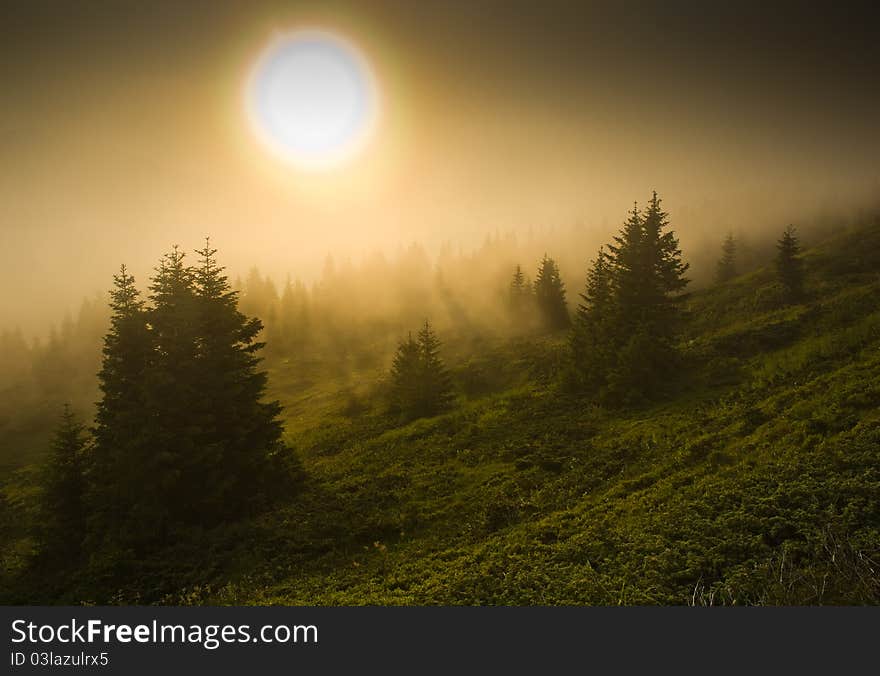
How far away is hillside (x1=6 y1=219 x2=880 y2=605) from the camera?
926 cm

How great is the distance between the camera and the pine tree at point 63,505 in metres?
17.2

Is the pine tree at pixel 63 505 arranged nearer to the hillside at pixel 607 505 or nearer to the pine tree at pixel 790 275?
the hillside at pixel 607 505

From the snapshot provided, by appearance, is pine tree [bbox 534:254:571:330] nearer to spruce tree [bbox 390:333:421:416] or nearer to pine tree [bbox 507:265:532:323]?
pine tree [bbox 507:265:532:323]

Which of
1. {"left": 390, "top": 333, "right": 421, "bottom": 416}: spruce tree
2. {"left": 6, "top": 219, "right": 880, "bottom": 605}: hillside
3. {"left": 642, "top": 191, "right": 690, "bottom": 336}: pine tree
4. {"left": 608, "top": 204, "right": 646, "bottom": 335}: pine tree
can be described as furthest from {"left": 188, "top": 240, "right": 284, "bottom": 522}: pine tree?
{"left": 642, "top": 191, "right": 690, "bottom": 336}: pine tree

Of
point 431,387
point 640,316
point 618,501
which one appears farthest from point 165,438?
point 640,316

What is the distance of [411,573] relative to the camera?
1195 centimetres

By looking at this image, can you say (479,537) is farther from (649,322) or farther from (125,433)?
(649,322)

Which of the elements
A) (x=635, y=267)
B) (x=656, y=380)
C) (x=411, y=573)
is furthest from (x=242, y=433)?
(x=635, y=267)

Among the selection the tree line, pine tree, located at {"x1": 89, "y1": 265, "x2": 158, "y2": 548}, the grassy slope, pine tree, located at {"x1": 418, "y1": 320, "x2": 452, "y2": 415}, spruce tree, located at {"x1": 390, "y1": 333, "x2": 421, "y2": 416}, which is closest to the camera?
the grassy slope

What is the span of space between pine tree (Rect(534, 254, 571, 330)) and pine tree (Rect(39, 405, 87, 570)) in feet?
194

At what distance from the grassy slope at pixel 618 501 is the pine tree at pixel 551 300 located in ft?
121

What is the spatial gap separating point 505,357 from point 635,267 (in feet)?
81.4

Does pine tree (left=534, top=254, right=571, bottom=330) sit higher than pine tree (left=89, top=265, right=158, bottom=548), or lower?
higher

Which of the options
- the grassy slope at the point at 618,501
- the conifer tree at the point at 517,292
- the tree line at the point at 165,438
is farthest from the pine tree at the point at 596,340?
the conifer tree at the point at 517,292
